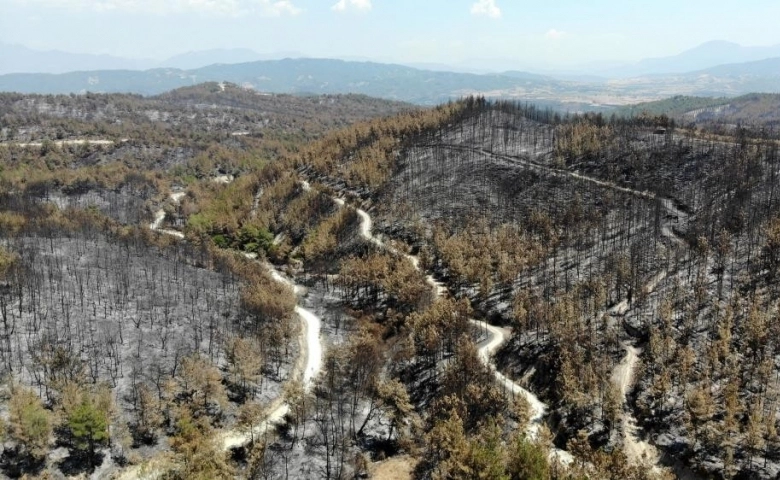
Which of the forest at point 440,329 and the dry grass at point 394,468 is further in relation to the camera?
the dry grass at point 394,468

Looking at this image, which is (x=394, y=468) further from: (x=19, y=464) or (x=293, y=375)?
(x=19, y=464)

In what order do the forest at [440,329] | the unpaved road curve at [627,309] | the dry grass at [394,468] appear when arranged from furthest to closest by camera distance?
1. the dry grass at [394,468]
2. the unpaved road curve at [627,309]
3. the forest at [440,329]

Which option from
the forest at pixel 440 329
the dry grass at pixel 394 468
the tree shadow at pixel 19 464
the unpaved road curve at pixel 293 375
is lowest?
the dry grass at pixel 394 468

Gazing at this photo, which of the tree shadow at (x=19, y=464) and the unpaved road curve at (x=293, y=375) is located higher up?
the tree shadow at (x=19, y=464)

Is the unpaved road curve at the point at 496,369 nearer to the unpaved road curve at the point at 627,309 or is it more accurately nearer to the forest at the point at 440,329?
the forest at the point at 440,329

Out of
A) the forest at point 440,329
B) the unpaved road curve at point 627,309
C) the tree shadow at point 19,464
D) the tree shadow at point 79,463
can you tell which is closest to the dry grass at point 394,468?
the forest at point 440,329

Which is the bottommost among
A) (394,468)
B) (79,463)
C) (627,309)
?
(394,468)

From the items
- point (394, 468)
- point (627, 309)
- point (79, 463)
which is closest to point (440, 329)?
point (394, 468)

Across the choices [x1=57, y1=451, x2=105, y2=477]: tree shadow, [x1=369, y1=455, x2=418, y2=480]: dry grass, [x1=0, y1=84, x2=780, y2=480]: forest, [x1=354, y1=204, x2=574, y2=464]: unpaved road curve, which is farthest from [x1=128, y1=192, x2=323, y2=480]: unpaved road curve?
[x1=354, y1=204, x2=574, y2=464]: unpaved road curve
